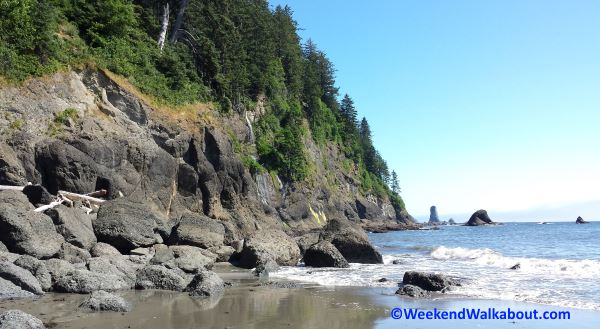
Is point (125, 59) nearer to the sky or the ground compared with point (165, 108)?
nearer to the sky

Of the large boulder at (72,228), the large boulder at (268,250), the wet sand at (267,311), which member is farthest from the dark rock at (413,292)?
the large boulder at (72,228)

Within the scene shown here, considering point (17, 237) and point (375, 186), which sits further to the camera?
point (375, 186)

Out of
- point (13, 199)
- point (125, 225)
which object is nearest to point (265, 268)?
point (125, 225)

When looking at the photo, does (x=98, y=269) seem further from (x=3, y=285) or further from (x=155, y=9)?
(x=155, y=9)

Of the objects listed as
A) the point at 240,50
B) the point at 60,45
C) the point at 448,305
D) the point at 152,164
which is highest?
the point at 240,50

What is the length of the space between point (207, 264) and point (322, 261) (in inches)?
231

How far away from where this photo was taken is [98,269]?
40.4ft

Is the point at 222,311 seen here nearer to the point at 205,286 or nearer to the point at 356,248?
the point at 205,286

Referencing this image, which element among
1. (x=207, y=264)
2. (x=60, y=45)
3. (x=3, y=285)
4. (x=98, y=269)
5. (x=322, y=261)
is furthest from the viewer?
(x=60, y=45)

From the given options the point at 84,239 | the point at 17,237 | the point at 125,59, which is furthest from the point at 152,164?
the point at 17,237

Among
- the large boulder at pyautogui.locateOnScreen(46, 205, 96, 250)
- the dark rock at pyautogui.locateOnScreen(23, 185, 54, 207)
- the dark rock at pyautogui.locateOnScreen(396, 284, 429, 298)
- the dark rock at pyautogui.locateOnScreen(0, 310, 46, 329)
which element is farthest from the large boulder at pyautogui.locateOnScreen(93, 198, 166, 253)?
the dark rock at pyautogui.locateOnScreen(396, 284, 429, 298)

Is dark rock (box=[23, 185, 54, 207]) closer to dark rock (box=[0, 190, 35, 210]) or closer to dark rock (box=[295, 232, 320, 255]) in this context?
dark rock (box=[0, 190, 35, 210])

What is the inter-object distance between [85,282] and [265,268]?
6.98 m

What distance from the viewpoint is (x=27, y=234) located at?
12.7m
